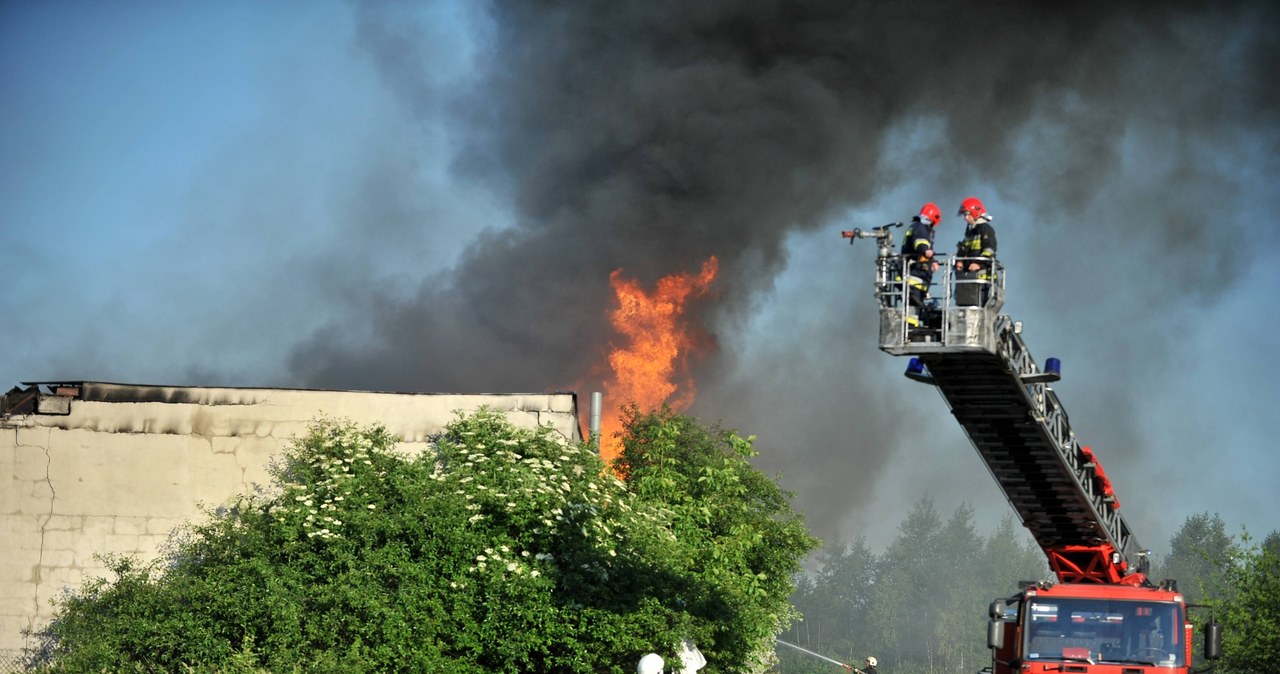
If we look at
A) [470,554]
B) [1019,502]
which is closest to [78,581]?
[470,554]

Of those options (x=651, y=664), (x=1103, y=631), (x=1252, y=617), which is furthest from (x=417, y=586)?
(x=1252, y=617)

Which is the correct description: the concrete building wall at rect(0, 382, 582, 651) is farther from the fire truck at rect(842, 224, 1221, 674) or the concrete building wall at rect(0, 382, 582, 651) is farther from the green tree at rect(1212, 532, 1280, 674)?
the green tree at rect(1212, 532, 1280, 674)

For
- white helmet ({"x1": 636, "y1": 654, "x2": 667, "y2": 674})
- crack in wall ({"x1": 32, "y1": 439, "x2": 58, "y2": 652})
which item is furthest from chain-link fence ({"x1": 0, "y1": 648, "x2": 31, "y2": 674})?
white helmet ({"x1": 636, "y1": 654, "x2": 667, "y2": 674})

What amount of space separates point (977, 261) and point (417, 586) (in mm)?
10811

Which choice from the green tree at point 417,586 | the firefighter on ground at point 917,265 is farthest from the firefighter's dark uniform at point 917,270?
the green tree at point 417,586

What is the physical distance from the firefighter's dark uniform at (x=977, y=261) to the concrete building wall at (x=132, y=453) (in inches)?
503

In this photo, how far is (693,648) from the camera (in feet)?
70.3

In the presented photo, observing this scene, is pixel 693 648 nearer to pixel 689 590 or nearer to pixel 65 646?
pixel 689 590

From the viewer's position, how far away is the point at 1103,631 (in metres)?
15.9

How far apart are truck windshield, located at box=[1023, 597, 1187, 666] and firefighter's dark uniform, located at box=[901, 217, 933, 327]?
461cm

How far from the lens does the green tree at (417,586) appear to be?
20578mm

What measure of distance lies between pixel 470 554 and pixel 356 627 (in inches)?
79.7

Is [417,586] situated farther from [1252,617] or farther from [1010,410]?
[1252,617]

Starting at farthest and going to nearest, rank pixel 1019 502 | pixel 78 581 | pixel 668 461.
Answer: pixel 668 461 < pixel 78 581 < pixel 1019 502
